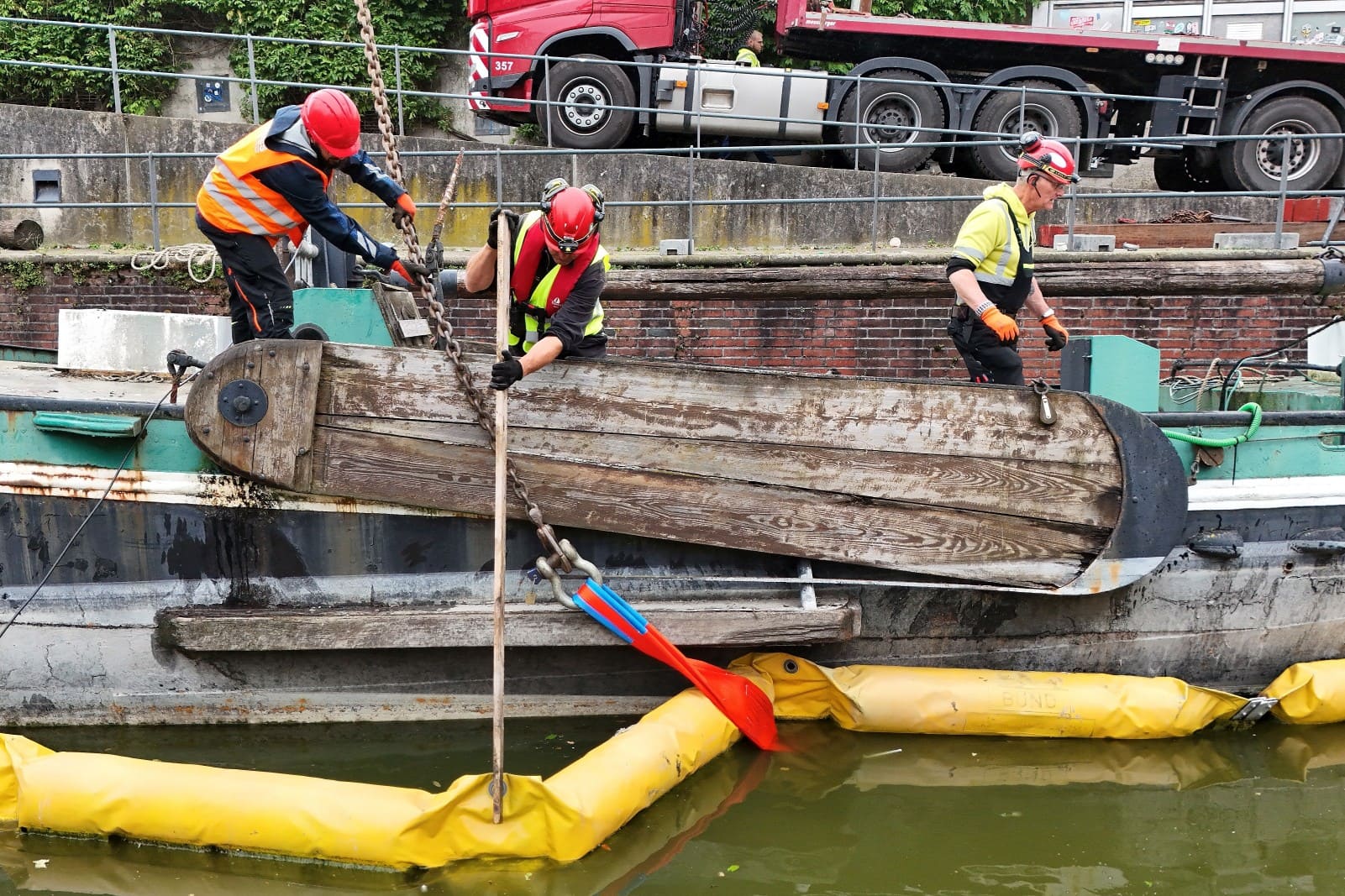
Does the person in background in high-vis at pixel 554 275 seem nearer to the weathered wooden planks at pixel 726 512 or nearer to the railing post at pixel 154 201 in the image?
the weathered wooden planks at pixel 726 512

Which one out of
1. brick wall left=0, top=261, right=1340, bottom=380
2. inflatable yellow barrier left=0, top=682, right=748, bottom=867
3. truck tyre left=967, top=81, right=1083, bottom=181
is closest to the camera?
inflatable yellow barrier left=0, top=682, right=748, bottom=867

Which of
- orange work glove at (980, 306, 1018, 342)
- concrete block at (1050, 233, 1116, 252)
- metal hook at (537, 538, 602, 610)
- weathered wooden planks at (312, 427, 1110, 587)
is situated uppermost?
concrete block at (1050, 233, 1116, 252)

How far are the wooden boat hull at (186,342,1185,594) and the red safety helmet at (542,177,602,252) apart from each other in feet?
1.54

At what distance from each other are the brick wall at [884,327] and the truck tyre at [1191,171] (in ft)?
9.36

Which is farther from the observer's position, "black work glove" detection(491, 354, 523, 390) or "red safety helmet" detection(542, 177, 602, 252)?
"red safety helmet" detection(542, 177, 602, 252)

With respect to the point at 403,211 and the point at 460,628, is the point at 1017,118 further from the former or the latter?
the point at 460,628

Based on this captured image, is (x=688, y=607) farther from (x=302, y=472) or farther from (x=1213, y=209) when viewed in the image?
(x=1213, y=209)

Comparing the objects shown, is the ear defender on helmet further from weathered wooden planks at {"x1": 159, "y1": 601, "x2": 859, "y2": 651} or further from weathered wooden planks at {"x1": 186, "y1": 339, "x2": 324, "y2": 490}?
weathered wooden planks at {"x1": 159, "y1": 601, "x2": 859, "y2": 651}

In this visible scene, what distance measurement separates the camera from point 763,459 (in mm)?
4402

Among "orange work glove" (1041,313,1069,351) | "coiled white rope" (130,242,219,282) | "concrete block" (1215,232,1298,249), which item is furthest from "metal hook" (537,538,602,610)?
"concrete block" (1215,232,1298,249)

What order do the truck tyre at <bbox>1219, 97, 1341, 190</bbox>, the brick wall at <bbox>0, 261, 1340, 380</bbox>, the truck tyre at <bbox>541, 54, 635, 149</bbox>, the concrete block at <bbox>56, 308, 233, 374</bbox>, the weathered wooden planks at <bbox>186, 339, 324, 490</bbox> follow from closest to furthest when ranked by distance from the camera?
the weathered wooden planks at <bbox>186, 339, 324, 490</bbox> < the concrete block at <bbox>56, 308, 233, 374</bbox> < the brick wall at <bbox>0, 261, 1340, 380</bbox> < the truck tyre at <bbox>1219, 97, 1341, 190</bbox> < the truck tyre at <bbox>541, 54, 635, 149</bbox>

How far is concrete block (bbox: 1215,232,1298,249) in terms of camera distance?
8.24 metres

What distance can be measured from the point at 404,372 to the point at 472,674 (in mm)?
1277

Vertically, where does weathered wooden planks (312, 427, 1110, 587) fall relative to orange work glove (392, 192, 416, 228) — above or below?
below
